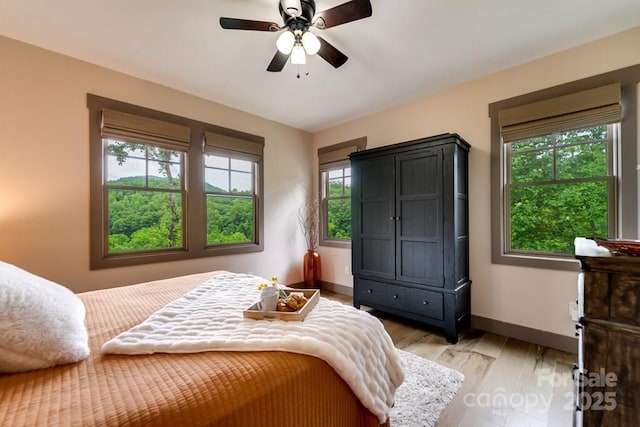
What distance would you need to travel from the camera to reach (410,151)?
2734mm

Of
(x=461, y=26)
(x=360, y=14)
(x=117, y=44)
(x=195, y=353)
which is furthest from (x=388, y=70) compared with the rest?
(x=195, y=353)

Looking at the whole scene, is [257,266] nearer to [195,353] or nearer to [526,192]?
[195,353]

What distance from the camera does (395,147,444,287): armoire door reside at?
2.54m

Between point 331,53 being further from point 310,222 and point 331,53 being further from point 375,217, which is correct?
point 310,222

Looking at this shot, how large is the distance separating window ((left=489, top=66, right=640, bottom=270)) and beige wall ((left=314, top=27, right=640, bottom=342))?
89 millimetres

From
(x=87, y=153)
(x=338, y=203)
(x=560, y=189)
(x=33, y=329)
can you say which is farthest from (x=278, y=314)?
(x=338, y=203)

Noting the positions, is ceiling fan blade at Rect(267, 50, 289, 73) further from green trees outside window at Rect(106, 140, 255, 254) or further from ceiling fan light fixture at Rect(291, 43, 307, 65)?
green trees outside window at Rect(106, 140, 255, 254)

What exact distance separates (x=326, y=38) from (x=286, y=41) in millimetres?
562

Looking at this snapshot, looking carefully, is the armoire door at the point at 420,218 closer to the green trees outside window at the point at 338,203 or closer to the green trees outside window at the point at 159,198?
the green trees outside window at the point at 338,203

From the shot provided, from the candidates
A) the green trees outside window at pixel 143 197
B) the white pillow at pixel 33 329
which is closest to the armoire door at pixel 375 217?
the green trees outside window at pixel 143 197

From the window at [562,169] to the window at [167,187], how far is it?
2.98m

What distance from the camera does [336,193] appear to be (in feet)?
13.7

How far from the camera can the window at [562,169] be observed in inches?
80.4

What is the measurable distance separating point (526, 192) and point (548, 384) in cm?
164
